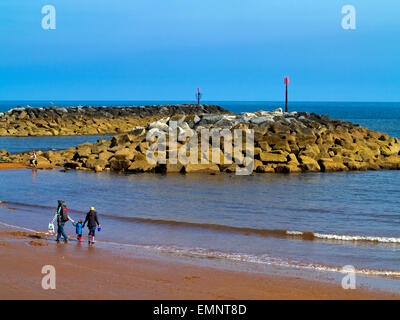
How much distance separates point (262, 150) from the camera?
31.0 meters

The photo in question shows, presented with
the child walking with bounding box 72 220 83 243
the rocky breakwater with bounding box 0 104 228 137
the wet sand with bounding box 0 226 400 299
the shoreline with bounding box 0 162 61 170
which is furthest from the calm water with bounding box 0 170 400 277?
the rocky breakwater with bounding box 0 104 228 137

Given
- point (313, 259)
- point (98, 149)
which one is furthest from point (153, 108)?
point (313, 259)

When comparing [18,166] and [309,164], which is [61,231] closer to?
[309,164]

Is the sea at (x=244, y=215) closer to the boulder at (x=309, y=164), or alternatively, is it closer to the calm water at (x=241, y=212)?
the calm water at (x=241, y=212)

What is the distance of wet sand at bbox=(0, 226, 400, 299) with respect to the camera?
9570mm

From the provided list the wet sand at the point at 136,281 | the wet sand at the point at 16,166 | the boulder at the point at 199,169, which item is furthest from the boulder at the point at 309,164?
the wet sand at the point at 136,281

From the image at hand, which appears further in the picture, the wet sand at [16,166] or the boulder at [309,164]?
the wet sand at [16,166]

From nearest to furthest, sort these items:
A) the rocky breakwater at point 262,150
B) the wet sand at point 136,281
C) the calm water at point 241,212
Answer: the wet sand at point 136,281
the calm water at point 241,212
the rocky breakwater at point 262,150

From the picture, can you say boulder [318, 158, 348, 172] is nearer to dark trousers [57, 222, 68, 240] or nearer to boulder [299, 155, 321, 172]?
boulder [299, 155, 321, 172]

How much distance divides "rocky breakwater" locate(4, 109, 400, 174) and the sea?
120cm

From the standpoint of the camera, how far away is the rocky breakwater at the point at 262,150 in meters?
29.5

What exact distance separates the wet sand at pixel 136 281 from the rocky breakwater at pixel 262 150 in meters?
16.9

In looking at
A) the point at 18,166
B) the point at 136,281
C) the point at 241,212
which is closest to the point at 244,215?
the point at 241,212
